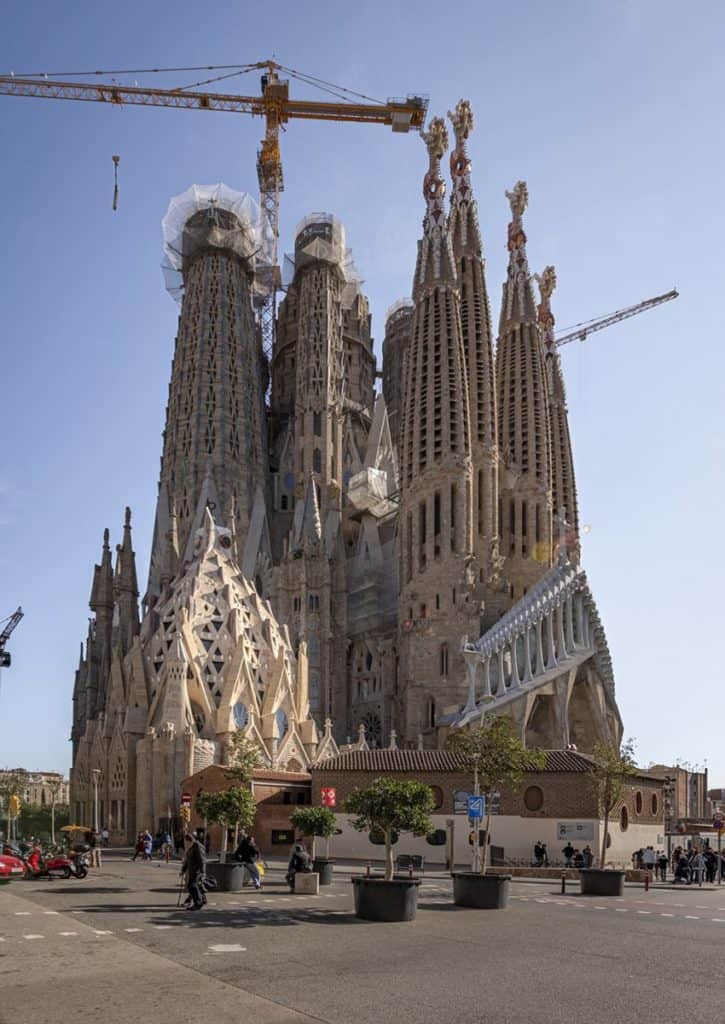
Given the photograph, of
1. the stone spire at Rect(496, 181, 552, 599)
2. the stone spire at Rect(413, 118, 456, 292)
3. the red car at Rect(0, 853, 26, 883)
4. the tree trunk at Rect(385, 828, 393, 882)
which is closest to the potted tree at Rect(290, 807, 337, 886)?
the tree trunk at Rect(385, 828, 393, 882)

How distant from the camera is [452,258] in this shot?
3031 inches

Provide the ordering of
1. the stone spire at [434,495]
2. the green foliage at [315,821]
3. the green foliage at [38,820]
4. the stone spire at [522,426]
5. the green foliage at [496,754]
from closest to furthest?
the green foliage at [315,821]
the green foliage at [496,754]
the stone spire at [434,495]
the stone spire at [522,426]
the green foliage at [38,820]

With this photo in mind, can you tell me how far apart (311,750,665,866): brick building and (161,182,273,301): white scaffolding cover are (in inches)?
2207

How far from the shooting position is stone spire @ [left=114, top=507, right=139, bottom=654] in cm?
7144

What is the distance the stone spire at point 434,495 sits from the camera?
6779cm

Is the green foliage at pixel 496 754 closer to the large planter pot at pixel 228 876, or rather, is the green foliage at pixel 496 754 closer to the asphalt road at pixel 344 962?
the asphalt road at pixel 344 962

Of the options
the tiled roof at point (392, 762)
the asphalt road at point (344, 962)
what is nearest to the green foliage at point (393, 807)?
the asphalt road at point (344, 962)


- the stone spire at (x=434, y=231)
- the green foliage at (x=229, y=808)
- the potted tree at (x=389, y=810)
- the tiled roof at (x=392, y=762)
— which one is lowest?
the tiled roof at (x=392, y=762)

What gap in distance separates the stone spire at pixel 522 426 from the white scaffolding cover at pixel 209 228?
22.4 m

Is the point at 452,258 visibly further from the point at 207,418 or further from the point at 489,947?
the point at 489,947

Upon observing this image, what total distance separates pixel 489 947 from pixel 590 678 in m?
55.9

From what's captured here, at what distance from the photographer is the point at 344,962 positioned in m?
13.6

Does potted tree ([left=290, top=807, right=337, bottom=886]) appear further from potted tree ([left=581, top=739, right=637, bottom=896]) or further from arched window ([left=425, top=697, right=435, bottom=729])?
arched window ([left=425, top=697, right=435, bottom=729])

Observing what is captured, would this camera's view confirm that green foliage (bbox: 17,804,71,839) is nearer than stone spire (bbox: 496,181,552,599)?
No
